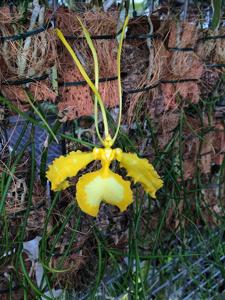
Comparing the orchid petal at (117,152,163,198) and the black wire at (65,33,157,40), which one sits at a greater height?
the black wire at (65,33,157,40)

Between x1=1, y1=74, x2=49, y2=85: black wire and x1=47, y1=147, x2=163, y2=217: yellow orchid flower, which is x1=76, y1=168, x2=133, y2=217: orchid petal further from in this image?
x1=1, y1=74, x2=49, y2=85: black wire

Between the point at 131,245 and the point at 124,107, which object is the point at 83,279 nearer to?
the point at 131,245

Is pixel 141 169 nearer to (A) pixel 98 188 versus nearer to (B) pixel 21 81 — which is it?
(A) pixel 98 188

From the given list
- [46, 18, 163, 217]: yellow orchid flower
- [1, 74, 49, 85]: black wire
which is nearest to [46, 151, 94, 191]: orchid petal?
[46, 18, 163, 217]: yellow orchid flower

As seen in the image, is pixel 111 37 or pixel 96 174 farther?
pixel 111 37

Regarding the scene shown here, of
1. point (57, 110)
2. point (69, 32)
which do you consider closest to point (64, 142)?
point (57, 110)

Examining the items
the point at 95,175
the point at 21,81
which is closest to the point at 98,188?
the point at 95,175
